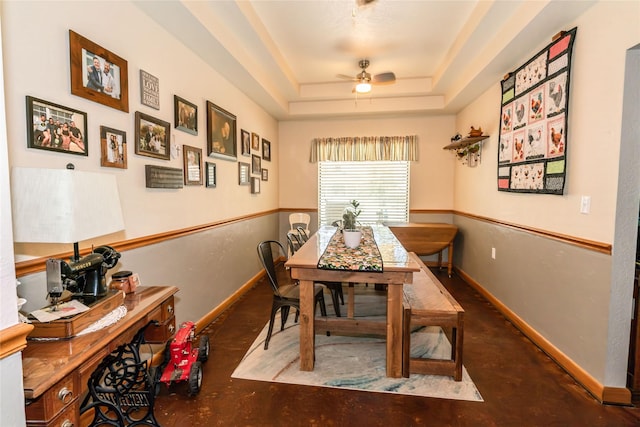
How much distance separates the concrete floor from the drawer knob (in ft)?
2.90

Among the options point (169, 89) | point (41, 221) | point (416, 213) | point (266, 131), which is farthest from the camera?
point (416, 213)

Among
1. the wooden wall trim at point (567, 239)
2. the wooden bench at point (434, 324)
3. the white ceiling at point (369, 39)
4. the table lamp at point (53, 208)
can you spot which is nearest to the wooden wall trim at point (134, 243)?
the table lamp at point (53, 208)

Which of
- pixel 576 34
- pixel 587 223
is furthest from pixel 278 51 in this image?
pixel 587 223

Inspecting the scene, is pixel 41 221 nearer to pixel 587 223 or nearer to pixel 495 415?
pixel 495 415

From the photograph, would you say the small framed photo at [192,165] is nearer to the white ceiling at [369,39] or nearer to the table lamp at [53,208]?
the white ceiling at [369,39]

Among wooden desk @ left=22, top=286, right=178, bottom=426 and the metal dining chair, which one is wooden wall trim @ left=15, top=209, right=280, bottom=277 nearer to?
wooden desk @ left=22, top=286, right=178, bottom=426

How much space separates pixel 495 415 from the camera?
180 cm

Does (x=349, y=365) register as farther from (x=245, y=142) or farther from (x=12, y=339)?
(x=245, y=142)

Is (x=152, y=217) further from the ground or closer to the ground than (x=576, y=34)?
closer to the ground

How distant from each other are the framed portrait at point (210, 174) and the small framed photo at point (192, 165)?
14 cm

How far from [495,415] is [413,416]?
0.47 metres

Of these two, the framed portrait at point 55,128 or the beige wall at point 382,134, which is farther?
the beige wall at point 382,134

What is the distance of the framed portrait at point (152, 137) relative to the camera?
2129mm

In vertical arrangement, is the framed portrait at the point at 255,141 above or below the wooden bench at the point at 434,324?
above
